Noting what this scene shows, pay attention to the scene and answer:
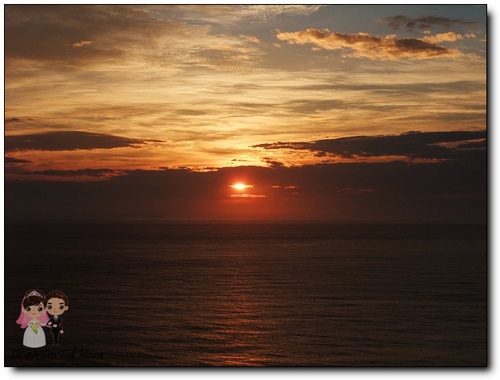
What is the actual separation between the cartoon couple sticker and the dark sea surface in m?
0.10

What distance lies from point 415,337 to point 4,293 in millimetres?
6902

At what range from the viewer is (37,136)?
829 centimetres

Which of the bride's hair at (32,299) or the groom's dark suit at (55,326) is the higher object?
the bride's hair at (32,299)

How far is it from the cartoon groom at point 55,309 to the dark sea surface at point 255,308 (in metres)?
0.12

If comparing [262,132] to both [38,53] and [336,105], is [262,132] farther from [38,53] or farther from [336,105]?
[38,53]

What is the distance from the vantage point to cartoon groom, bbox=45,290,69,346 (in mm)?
7754

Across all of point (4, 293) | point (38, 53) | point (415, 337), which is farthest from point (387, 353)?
point (38, 53)

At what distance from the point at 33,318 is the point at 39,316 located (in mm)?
84

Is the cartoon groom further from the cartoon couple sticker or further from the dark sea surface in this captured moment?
the dark sea surface

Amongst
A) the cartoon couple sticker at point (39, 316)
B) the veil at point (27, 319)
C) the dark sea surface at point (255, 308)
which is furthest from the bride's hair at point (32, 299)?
the dark sea surface at point (255, 308)

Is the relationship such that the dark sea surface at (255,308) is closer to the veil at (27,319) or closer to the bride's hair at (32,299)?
the veil at (27,319)

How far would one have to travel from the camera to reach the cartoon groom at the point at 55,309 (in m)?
7.75

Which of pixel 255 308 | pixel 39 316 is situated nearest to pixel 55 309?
pixel 39 316

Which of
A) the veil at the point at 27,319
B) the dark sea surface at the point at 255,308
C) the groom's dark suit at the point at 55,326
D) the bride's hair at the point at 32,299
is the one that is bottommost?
the dark sea surface at the point at 255,308
